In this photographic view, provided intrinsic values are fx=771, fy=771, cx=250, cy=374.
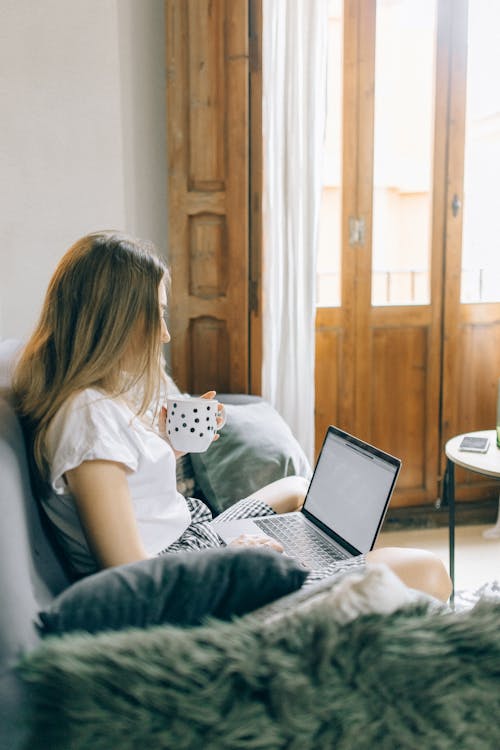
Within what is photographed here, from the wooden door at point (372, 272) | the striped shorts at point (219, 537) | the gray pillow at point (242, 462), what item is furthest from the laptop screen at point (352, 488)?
the wooden door at point (372, 272)

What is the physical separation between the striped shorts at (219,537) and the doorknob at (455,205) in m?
1.81

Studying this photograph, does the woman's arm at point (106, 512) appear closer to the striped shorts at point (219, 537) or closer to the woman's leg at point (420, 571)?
the striped shorts at point (219, 537)

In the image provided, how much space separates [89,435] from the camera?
48.8 inches

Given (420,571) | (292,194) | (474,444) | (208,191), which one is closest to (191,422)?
(420,571)

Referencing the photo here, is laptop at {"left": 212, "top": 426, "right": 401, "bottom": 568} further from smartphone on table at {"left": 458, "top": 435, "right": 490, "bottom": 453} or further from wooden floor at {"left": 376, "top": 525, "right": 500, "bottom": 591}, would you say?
wooden floor at {"left": 376, "top": 525, "right": 500, "bottom": 591}

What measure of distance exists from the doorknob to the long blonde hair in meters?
2.16

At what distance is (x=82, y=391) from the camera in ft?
4.31

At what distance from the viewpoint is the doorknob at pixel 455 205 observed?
3232mm

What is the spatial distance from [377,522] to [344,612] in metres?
0.80

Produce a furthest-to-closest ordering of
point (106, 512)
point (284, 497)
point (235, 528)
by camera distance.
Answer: point (284, 497) < point (235, 528) < point (106, 512)

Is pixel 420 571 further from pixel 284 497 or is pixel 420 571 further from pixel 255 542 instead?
pixel 284 497

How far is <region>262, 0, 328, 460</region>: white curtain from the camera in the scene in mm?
2869

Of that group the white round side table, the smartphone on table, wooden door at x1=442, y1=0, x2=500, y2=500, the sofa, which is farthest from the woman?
wooden door at x1=442, y1=0, x2=500, y2=500

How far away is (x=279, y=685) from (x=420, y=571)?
0.76 metres
